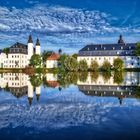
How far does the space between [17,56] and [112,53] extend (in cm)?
2405

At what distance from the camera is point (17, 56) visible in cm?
8700

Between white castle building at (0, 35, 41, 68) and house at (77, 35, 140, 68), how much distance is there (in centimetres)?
1333

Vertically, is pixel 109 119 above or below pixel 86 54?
below

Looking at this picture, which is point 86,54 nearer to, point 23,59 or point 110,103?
point 23,59

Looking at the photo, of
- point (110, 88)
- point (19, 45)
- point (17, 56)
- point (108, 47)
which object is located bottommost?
point (110, 88)

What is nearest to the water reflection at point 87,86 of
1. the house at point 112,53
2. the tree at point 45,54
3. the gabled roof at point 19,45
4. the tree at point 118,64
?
the tree at point 118,64

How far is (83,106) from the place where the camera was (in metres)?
13.2

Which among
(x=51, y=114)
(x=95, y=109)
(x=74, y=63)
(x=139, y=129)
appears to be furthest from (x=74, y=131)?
(x=74, y=63)

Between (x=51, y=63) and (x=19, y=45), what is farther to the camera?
(x=51, y=63)

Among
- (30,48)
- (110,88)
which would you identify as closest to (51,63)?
(30,48)

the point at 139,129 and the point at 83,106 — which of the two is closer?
the point at 139,129

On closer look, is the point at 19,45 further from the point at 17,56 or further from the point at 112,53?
the point at 112,53

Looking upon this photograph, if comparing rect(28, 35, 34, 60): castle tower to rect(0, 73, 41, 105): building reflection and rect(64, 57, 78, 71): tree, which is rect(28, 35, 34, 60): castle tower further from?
rect(0, 73, 41, 105): building reflection

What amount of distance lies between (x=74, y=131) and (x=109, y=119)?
6.26 ft
